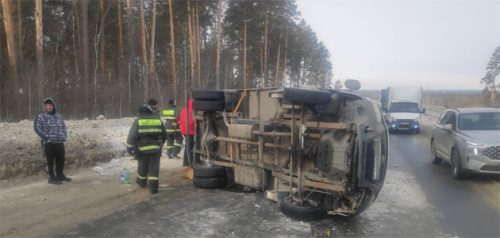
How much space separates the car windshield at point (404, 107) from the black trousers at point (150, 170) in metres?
19.6

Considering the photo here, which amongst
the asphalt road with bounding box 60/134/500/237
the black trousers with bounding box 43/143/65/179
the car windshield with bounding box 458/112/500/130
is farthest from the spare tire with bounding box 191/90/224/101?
the car windshield with bounding box 458/112/500/130

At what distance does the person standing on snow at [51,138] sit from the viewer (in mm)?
9273

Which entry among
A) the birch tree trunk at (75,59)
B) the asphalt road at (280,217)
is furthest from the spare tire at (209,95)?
the birch tree trunk at (75,59)

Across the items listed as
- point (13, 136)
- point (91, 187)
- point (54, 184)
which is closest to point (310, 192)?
point (91, 187)

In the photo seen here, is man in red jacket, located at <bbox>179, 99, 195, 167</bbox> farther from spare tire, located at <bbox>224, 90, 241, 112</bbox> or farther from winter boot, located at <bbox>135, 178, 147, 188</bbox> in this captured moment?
winter boot, located at <bbox>135, 178, 147, 188</bbox>

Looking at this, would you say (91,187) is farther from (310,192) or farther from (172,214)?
(310,192)

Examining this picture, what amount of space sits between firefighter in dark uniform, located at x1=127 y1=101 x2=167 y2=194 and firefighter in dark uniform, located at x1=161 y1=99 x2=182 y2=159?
423cm

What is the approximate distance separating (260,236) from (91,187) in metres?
4.44

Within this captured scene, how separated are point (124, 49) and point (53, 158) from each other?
3027 cm

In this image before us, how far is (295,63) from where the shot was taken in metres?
61.8

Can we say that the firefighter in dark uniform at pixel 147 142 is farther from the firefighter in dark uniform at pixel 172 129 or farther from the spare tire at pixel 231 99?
the firefighter in dark uniform at pixel 172 129

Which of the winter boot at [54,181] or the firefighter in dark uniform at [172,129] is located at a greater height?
the firefighter in dark uniform at [172,129]

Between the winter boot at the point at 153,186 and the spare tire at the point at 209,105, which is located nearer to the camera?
the winter boot at the point at 153,186

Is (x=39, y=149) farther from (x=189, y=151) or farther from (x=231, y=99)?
(x=231, y=99)
